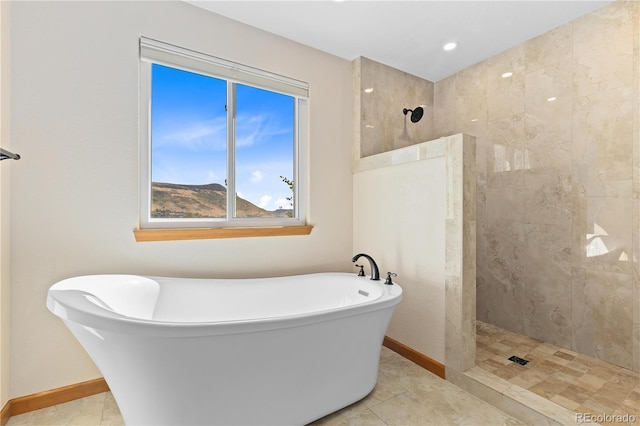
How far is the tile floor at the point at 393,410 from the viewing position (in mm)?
1480

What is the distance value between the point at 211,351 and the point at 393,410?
1.05m

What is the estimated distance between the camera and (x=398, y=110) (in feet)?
9.29

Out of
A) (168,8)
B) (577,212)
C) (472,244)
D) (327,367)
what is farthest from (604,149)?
(168,8)

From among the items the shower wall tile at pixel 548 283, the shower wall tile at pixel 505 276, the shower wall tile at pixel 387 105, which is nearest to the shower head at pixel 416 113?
the shower wall tile at pixel 387 105

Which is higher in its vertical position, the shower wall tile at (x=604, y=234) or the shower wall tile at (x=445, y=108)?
the shower wall tile at (x=445, y=108)

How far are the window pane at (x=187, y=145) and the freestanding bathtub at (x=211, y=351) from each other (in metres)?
0.58

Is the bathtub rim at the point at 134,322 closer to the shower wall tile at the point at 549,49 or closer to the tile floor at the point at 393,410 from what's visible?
the tile floor at the point at 393,410

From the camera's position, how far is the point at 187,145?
208 cm

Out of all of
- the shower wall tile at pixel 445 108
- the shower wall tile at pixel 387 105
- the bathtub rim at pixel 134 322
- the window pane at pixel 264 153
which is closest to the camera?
the bathtub rim at pixel 134 322

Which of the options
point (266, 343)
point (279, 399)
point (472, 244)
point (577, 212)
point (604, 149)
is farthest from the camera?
point (577, 212)

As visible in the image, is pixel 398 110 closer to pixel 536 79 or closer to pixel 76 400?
pixel 536 79

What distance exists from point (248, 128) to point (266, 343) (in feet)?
5.46

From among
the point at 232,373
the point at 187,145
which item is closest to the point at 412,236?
the point at 232,373

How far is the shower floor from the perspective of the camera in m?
1.52
